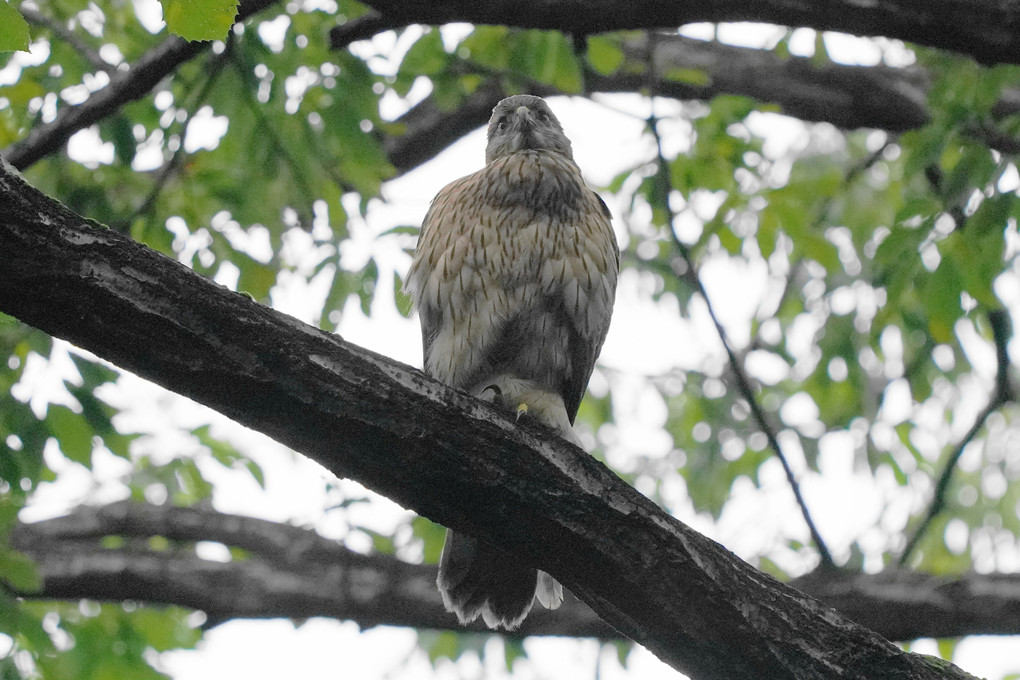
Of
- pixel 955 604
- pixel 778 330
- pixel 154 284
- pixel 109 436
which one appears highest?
pixel 778 330

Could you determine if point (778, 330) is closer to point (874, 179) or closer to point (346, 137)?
point (874, 179)

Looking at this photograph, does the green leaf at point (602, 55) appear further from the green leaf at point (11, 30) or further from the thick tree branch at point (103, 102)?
the green leaf at point (11, 30)

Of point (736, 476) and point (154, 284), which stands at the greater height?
point (736, 476)

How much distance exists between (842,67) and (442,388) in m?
4.00

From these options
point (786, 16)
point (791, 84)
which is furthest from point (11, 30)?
point (791, 84)

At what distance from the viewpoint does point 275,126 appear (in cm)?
434

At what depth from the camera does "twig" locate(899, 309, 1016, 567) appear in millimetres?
4688

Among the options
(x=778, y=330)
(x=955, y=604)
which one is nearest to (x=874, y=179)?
(x=778, y=330)

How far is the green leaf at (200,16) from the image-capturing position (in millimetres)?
2035

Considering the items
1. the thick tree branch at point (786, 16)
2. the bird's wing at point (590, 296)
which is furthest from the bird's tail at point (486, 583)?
the thick tree branch at point (786, 16)

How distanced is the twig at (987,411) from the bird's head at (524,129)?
224 centimetres

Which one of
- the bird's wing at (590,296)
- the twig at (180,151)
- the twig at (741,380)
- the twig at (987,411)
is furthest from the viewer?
the twig at (987,411)

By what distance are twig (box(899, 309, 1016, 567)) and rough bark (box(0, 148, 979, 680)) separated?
2232 mm

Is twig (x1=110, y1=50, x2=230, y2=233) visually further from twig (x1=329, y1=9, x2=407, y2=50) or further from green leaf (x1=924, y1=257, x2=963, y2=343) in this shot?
green leaf (x1=924, y1=257, x2=963, y2=343)
